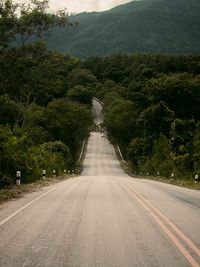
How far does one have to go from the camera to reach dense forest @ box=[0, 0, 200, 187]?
3709 centimetres

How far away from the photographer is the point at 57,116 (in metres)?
85.9

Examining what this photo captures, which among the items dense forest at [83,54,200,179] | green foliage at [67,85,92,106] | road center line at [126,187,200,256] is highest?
green foliage at [67,85,92,106]

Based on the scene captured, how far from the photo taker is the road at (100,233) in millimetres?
7949

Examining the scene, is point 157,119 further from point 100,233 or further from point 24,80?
point 100,233

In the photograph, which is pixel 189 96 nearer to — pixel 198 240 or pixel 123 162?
pixel 123 162

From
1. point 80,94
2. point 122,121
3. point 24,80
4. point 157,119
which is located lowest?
point 157,119

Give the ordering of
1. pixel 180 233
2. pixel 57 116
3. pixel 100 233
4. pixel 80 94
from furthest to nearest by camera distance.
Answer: pixel 80 94
pixel 57 116
pixel 180 233
pixel 100 233

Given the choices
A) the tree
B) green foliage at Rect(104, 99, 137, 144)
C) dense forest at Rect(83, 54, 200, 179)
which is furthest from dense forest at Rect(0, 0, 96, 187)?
green foliage at Rect(104, 99, 137, 144)

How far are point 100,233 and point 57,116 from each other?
76.3 metres

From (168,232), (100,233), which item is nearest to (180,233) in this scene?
(168,232)

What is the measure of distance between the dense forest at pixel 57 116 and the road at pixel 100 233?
471 inches

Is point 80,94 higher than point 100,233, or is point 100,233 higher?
point 80,94

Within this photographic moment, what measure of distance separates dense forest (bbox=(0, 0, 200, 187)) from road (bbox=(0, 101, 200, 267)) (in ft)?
39.2

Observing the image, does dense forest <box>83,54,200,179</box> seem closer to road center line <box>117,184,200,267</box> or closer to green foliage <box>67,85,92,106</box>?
green foliage <box>67,85,92,106</box>
